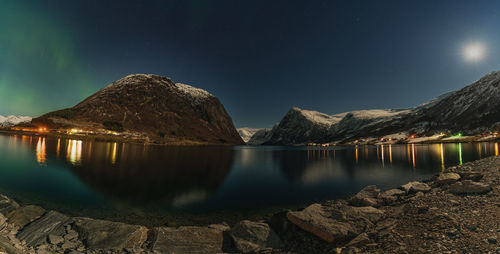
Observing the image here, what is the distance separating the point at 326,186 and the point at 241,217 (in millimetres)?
15656

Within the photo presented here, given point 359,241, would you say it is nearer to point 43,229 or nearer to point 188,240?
point 188,240

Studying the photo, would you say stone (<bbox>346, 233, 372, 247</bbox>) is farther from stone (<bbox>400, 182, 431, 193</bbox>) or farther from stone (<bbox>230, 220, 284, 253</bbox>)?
stone (<bbox>400, 182, 431, 193</bbox>)

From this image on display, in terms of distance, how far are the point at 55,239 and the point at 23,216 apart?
15.5 feet

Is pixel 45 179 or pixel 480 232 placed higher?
pixel 480 232

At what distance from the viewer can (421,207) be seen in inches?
487

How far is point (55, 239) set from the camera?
33.1ft

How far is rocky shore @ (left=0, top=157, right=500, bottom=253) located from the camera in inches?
329

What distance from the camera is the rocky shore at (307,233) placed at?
329 inches

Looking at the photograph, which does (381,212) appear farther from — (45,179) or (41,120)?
(41,120)

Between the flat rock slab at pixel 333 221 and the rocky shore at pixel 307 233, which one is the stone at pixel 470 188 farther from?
the flat rock slab at pixel 333 221

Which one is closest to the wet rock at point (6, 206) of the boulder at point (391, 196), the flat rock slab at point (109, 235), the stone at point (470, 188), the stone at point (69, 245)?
the flat rock slab at point (109, 235)

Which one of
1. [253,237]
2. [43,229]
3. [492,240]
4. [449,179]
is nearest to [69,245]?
[43,229]

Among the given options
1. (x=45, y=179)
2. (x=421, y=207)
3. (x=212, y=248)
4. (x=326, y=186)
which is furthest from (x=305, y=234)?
(x=45, y=179)

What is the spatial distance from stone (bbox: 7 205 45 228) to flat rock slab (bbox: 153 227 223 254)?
8537 millimetres
